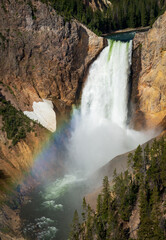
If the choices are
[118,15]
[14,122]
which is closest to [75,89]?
[14,122]

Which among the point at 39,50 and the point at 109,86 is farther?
the point at 109,86

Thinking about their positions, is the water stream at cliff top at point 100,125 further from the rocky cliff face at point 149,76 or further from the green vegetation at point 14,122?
the green vegetation at point 14,122

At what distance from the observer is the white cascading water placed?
35.9 m

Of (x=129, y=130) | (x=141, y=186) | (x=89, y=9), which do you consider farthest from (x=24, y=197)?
(x=89, y=9)

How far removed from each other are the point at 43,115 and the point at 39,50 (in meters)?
10.2

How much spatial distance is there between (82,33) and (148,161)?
76.0ft

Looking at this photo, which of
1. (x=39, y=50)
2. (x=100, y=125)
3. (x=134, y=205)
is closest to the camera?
(x=134, y=205)

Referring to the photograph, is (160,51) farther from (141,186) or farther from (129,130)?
(141,186)

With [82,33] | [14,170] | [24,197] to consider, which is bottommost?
[24,197]

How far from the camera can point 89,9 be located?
209 ft

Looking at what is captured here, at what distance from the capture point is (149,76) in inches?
1383

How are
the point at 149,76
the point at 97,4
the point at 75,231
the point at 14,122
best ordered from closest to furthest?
the point at 75,231
the point at 14,122
the point at 149,76
the point at 97,4

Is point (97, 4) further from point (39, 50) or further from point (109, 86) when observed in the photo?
point (109, 86)

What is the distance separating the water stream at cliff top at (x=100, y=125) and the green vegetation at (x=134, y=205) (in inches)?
279
